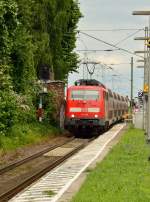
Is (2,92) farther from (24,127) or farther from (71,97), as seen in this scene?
(71,97)

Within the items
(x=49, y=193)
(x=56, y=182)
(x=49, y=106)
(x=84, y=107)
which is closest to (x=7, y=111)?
(x=84, y=107)

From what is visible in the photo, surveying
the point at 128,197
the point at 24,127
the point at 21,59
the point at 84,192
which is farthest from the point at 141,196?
the point at 21,59

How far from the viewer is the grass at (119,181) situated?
48.5ft

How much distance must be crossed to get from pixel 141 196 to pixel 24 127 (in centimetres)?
2476

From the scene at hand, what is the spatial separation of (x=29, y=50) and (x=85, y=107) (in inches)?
215

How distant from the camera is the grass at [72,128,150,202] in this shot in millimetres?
14781

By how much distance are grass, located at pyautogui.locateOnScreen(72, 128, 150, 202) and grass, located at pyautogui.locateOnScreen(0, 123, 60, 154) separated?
772 centimetres

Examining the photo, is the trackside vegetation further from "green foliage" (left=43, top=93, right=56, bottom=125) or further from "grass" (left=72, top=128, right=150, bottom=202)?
"grass" (left=72, top=128, right=150, bottom=202)

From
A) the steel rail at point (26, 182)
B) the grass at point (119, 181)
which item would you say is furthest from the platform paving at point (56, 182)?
the grass at point (119, 181)

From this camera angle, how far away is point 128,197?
1477cm

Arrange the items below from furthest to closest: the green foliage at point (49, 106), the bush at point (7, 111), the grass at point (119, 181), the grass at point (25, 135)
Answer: the green foliage at point (49, 106)
the bush at point (7, 111)
the grass at point (25, 135)
the grass at point (119, 181)

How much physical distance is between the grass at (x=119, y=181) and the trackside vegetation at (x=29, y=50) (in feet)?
30.6

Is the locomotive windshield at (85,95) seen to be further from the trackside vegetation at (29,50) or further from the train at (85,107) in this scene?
the trackside vegetation at (29,50)

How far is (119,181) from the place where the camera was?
1777 centimetres
